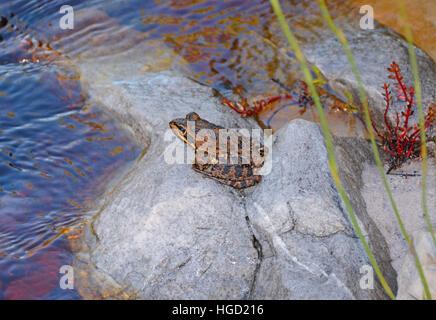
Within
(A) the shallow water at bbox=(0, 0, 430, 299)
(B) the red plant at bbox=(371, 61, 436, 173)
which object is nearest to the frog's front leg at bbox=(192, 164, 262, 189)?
(A) the shallow water at bbox=(0, 0, 430, 299)

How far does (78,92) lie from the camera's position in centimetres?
798

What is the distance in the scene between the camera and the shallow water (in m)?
5.79

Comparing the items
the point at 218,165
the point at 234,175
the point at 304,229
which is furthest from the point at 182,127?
the point at 304,229

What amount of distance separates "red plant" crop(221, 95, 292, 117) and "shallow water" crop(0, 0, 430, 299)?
138 millimetres

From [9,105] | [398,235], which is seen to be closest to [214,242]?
[398,235]

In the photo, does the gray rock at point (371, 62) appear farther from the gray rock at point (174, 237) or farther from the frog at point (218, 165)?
the gray rock at point (174, 237)

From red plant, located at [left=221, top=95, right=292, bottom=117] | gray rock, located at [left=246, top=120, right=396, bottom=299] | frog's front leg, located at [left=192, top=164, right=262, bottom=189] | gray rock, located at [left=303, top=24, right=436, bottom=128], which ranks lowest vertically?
gray rock, located at [left=246, top=120, right=396, bottom=299]

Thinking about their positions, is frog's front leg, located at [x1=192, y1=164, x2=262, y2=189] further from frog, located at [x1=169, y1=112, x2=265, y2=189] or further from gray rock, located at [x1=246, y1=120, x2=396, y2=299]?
gray rock, located at [x1=246, y1=120, x2=396, y2=299]

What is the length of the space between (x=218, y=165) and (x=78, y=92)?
12.6 ft

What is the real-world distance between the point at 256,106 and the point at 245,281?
11.3 feet

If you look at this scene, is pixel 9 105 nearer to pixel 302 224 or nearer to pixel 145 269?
pixel 145 269

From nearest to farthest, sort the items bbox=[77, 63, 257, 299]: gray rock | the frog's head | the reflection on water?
bbox=[77, 63, 257, 299]: gray rock < the reflection on water < the frog's head

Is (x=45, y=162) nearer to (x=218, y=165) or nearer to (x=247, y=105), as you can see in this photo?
(x=218, y=165)

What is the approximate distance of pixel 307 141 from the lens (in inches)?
210
